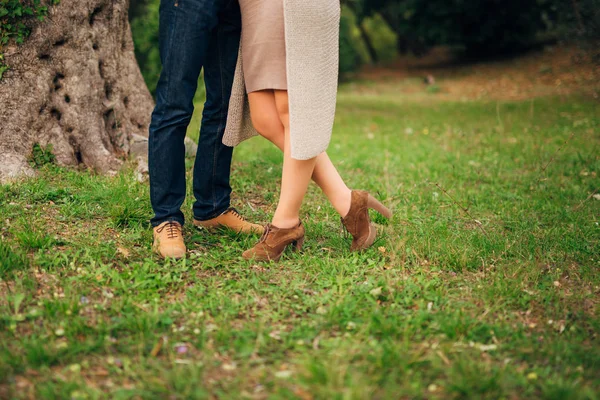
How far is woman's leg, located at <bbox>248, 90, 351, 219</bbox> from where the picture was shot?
2.84 m

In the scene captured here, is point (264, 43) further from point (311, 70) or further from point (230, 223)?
point (230, 223)

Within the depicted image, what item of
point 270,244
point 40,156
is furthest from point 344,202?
point 40,156

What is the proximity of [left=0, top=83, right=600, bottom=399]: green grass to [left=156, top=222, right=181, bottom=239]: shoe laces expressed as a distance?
0.14 metres

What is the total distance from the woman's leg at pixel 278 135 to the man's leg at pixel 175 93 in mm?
323

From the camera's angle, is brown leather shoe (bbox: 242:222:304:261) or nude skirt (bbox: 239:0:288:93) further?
brown leather shoe (bbox: 242:222:304:261)

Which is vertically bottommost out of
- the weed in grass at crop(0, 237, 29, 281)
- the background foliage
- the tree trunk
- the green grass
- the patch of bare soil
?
the patch of bare soil

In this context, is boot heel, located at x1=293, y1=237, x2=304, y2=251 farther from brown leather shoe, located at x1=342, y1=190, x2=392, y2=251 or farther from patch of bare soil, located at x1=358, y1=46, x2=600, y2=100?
Answer: patch of bare soil, located at x1=358, y1=46, x2=600, y2=100

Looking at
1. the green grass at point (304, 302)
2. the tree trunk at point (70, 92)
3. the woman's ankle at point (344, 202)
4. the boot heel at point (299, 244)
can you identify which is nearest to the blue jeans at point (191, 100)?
the green grass at point (304, 302)

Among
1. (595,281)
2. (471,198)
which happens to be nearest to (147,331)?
(595,281)

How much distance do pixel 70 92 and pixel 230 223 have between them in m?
1.70

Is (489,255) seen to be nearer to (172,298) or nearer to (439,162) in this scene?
(172,298)


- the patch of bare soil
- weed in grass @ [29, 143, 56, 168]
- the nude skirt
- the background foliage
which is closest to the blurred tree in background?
the patch of bare soil

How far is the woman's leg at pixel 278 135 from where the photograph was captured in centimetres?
284

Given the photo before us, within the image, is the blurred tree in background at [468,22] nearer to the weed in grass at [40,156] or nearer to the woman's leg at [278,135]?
the weed in grass at [40,156]
